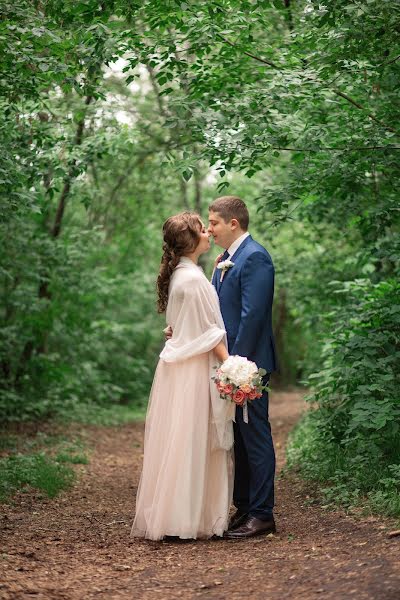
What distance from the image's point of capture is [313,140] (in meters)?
6.55

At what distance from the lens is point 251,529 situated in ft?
17.5

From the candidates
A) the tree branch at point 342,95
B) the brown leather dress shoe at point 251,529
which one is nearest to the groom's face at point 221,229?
the tree branch at point 342,95

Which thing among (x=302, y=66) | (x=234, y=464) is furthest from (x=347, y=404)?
(x=302, y=66)

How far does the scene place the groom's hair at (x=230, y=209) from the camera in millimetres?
5531

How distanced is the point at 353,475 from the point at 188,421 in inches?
79.2

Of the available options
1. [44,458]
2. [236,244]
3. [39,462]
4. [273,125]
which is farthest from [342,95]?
[44,458]

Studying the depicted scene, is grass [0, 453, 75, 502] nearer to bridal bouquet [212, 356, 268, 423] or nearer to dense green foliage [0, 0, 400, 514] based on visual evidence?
dense green foliage [0, 0, 400, 514]

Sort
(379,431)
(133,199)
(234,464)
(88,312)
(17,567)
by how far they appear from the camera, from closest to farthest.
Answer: (17,567), (234,464), (379,431), (88,312), (133,199)

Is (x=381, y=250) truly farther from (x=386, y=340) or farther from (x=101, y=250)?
(x=101, y=250)

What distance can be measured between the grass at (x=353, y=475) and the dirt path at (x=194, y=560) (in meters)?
0.18

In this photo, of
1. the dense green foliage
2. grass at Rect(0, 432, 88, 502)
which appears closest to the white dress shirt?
the dense green foliage

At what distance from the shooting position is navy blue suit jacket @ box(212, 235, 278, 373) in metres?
5.29

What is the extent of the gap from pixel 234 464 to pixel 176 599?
1660mm

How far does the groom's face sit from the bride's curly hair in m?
0.12
